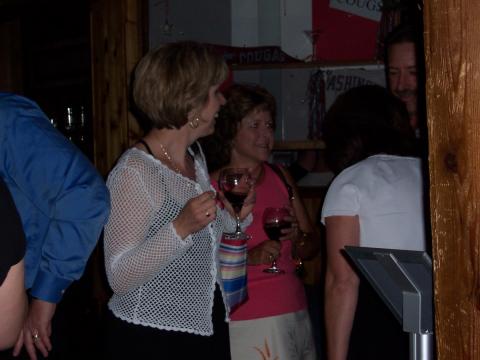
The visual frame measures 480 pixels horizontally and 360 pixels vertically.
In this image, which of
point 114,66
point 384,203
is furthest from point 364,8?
point 384,203

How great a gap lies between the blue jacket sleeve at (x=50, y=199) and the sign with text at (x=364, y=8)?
292 cm

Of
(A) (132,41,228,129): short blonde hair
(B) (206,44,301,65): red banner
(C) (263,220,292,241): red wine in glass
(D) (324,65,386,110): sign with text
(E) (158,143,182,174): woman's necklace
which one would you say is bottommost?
Answer: (C) (263,220,292,241): red wine in glass

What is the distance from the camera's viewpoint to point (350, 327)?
2.32m

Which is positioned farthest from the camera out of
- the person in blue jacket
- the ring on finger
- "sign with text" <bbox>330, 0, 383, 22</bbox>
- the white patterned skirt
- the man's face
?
"sign with text" <bbox>330, 0, 383, 22</bbox>

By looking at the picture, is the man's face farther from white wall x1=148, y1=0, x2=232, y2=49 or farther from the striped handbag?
white wall x1=148, y1=0, x2=232, y2=49

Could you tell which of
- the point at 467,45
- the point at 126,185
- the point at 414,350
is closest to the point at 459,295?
the point at 414,350

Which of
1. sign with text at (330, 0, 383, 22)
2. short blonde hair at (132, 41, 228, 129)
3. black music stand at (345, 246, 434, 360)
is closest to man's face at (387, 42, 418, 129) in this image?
short blonde hair at (132, 41, 228, 129)

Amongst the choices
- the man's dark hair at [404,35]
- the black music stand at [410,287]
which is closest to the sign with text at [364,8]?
the man's dark hair at [404,35]

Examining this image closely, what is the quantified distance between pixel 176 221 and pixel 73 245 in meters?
0.30

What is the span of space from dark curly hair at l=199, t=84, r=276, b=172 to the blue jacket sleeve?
110cm

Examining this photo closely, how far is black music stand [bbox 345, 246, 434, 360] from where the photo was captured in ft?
4.57

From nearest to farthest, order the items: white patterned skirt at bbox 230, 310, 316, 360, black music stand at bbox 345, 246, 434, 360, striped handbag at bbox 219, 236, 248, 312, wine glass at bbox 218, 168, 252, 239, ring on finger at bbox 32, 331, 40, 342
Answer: black music stand at bbox 345, 246, 434, 360 < ring on finger at bbox 32, 331, 40, 342 < striped handbag at bbox 219, 236, 248, 312 < wine glass at bbox 218, 168, 252, 239 < white patterned skirt at bbox 230, 310, 316, 360

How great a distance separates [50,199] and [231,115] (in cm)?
125

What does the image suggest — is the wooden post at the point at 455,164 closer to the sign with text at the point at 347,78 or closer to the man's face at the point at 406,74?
the man's face at the point at 406,74
